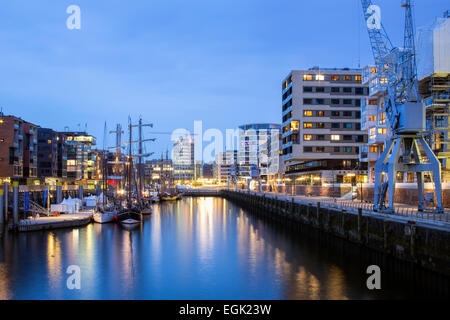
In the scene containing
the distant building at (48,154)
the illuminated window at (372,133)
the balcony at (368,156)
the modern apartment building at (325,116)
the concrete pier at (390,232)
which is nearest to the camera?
the concrete pier at (390,232)

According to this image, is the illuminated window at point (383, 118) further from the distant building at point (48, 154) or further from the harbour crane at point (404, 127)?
the distant building at point (48, 154)

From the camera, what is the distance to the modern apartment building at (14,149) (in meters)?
91.9

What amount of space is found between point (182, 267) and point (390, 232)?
17.6 meters

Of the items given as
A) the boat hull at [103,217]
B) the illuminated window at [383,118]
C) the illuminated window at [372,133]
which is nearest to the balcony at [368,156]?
the illuminated window at [372,133]

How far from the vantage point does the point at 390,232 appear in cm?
3259

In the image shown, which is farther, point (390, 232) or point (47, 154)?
point (47, 154)

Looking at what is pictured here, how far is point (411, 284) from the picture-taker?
26.4 meters

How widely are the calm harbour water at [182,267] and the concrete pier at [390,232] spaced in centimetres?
229

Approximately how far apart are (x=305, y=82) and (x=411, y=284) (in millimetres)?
89535

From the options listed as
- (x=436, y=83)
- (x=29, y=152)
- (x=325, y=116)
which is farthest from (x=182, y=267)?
(x=29, y=152)

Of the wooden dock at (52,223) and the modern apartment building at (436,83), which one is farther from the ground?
the modern apartment building at (436,83)

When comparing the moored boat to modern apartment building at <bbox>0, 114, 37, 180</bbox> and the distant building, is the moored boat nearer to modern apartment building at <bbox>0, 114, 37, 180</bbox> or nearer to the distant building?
modern apartment building at <bbox>0, 114, 37, 180</bbox>

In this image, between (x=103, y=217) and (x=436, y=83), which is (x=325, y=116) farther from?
(x=103, y=217)
